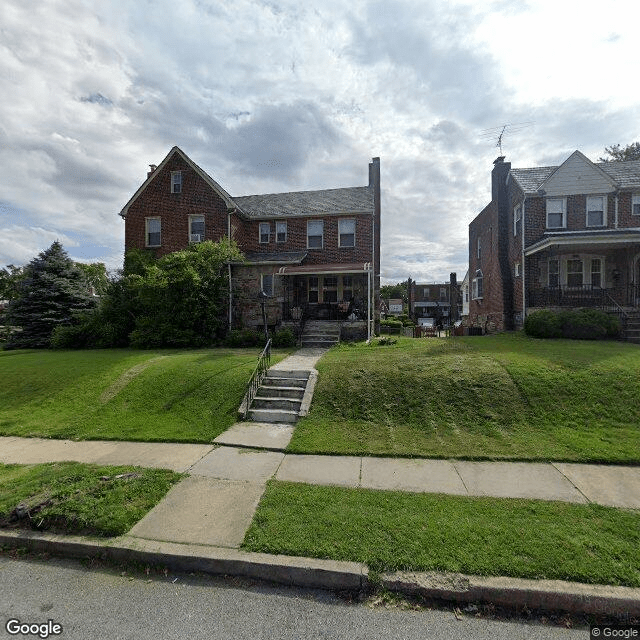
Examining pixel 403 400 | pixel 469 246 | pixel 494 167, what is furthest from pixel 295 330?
pixel 469 246

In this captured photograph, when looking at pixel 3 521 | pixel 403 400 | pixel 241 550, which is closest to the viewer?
pixel 241 550

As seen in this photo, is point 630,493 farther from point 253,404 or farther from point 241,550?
point 253,404

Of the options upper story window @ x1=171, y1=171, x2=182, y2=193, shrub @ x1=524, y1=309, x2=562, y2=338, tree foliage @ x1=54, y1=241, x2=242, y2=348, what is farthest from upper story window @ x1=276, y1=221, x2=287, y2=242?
shrub @ x1=524, y1=309, x2=562, y2=338

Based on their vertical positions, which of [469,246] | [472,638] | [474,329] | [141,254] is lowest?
[472,638]

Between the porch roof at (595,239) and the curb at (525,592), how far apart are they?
49.9 ft

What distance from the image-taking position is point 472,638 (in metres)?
2.51

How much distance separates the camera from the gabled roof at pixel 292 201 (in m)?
19.2

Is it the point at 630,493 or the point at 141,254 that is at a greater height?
the point at 141,254

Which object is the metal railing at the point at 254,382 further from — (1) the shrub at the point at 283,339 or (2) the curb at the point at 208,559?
(1) the shrub at the point at 283,339

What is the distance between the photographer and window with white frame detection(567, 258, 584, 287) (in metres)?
16.7

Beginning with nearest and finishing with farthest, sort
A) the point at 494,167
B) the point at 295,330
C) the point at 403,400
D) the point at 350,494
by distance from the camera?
1. the point at 350,494
2. the point at 403,400
3. the point at 295,330
4. the point at 494,167

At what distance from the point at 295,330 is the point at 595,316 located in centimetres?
1199

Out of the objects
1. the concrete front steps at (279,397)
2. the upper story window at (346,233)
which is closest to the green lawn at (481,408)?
the concrete front steps at (279,397)

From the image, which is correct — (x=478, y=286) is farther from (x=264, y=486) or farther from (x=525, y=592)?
(x=525, y=592)
